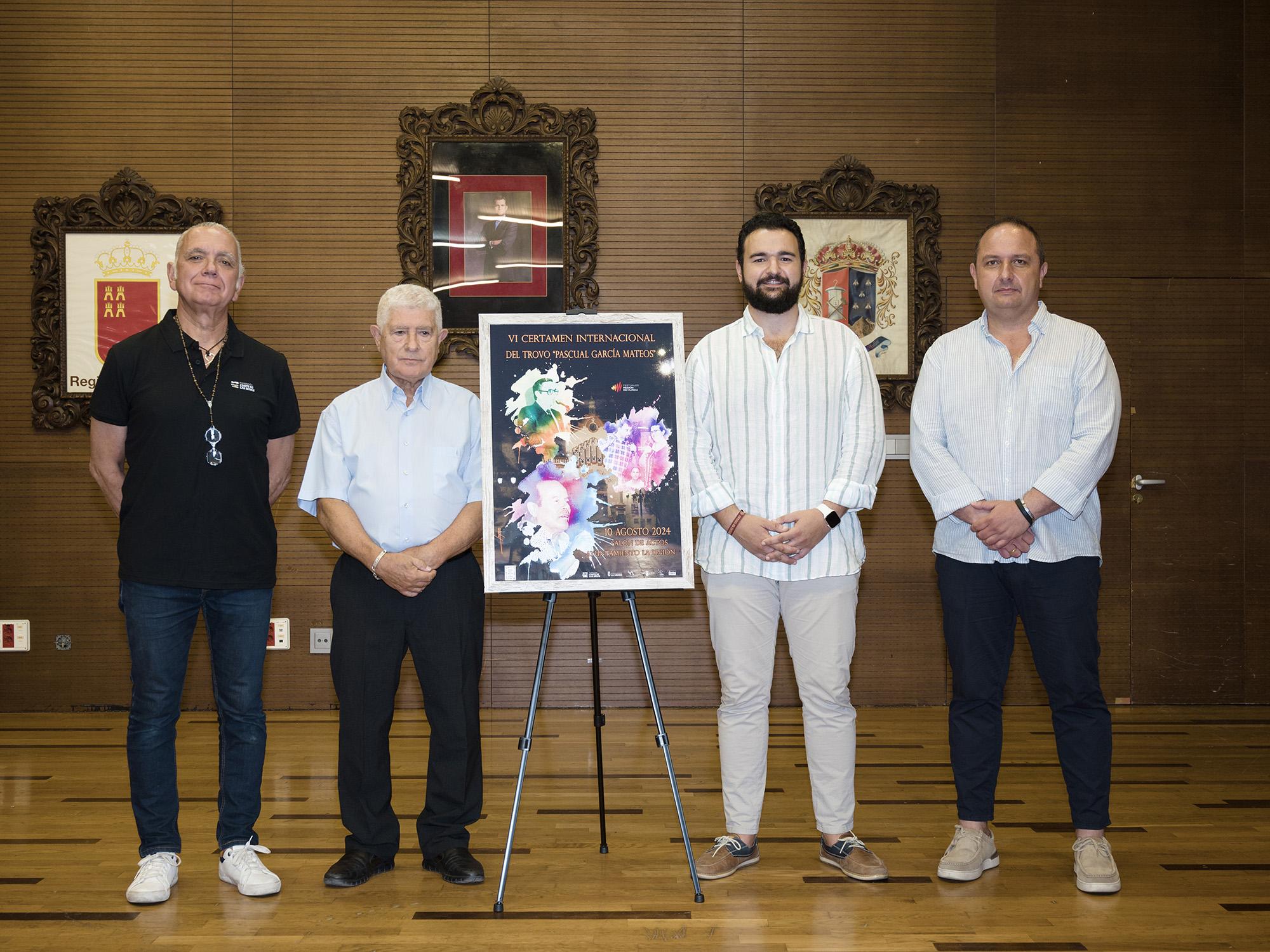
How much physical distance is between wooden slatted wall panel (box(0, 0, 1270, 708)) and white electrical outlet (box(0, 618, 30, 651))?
0.21 ft

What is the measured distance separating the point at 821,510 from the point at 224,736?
1850 millimetres

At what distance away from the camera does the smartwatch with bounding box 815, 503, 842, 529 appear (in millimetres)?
2990

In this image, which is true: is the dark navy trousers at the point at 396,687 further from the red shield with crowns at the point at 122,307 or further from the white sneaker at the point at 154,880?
the red shield with crowns at the point at 122,307

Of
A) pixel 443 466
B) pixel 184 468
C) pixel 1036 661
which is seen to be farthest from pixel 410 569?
pixel 1036 661

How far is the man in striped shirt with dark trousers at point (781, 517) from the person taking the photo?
3051mm

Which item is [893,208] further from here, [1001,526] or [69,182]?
[69,182]

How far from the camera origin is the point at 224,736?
3039mm

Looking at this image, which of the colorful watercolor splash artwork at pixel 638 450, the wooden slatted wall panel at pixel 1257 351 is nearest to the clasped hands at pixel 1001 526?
the colorful watercolor splash artwork at pixel 638 450

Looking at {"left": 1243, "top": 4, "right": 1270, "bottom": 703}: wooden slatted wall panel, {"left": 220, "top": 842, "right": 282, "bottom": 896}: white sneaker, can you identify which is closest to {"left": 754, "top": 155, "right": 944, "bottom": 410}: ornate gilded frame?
{"left": 1243, "top": 4, "right": 1270, "bottom": 703}: wooden slatted wall panel

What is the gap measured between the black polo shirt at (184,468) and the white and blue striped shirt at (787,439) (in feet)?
4.18

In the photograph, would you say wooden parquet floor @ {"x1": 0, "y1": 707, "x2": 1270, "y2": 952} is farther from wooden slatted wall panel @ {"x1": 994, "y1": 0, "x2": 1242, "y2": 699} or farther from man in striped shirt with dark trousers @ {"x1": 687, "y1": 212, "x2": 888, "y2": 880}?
wooden slatted wall panel @ {"x1": 994, "y1": 0, "x2": 1242, "y2": 699}

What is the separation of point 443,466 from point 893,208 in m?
3.35

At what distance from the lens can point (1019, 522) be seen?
296 centimetres

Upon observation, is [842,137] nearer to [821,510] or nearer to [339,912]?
[821,510]
